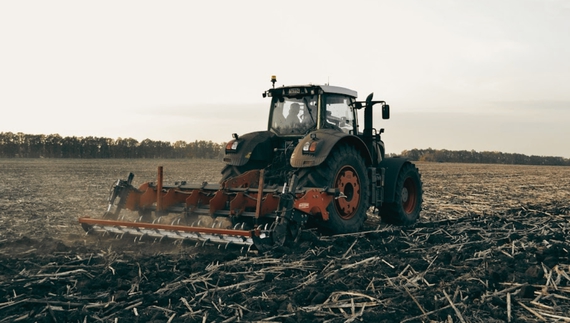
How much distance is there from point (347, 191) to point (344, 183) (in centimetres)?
21

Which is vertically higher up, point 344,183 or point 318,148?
point 318,148

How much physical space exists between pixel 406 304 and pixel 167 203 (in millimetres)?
4530

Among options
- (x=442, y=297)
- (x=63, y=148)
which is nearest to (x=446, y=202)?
(x=442, y=297)

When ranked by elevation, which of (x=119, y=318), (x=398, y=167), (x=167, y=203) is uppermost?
(x=398, y=167)

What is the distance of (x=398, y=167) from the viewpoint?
9.48m

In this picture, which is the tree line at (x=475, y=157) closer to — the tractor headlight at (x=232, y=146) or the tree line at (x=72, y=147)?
the tree line at (x=72, y=147)

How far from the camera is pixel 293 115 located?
351 inches

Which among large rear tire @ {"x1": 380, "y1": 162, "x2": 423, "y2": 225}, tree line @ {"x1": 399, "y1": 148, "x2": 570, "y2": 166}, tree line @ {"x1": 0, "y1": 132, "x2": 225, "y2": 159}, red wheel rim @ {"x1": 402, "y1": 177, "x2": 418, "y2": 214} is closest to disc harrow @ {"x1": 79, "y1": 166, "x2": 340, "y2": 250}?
large rear tire @ {"x1": 380, "y1": 162, "x2": 423, "y2": 225}

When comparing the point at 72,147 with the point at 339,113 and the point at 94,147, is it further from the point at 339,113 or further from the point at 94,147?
→ the point at 339,113

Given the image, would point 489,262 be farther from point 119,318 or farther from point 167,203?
point 167,203

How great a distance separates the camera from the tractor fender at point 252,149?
853 cm

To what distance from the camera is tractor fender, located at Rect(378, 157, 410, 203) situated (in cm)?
931

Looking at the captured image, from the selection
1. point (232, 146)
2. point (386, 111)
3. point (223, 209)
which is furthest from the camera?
point (386, 111)

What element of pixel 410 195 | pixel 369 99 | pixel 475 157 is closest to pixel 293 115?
pixel 369 99
